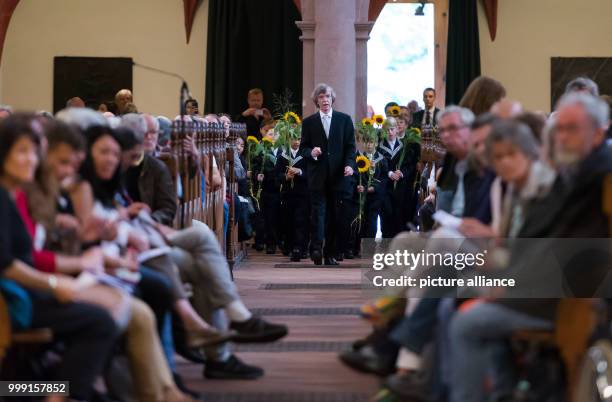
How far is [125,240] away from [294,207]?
7.56 m

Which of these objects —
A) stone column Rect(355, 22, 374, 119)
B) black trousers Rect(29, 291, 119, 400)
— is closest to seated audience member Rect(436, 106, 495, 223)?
black trousers Rect(29, 291, 119, 400)

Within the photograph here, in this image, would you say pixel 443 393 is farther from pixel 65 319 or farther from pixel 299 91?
pixel 299 91

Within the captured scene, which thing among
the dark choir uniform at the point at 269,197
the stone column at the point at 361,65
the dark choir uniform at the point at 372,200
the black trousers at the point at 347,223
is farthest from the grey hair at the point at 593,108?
the stone column at the point at 361,65

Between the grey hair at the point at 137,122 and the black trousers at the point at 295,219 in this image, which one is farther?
the black trousers at the point at 295,219

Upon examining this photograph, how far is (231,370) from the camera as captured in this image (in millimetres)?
6188

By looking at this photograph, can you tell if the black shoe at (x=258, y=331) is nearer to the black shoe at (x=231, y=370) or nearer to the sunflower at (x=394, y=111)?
the black shoe at (x=231, y=370)

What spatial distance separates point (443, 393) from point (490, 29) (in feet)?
52.2

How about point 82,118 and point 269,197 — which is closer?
point 82,118

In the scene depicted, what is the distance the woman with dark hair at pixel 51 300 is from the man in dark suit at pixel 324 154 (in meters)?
7.11

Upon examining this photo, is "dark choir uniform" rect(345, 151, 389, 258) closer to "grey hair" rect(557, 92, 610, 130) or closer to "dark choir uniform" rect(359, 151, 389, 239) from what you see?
"dark choir uniform" rect(359, 151, 389, 239)

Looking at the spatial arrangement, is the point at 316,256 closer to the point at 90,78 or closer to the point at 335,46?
the point at 335,46

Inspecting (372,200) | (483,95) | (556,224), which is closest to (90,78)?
(372,200)

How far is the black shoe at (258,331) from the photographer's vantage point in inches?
238

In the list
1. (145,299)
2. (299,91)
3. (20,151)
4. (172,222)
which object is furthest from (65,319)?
(299,91)
